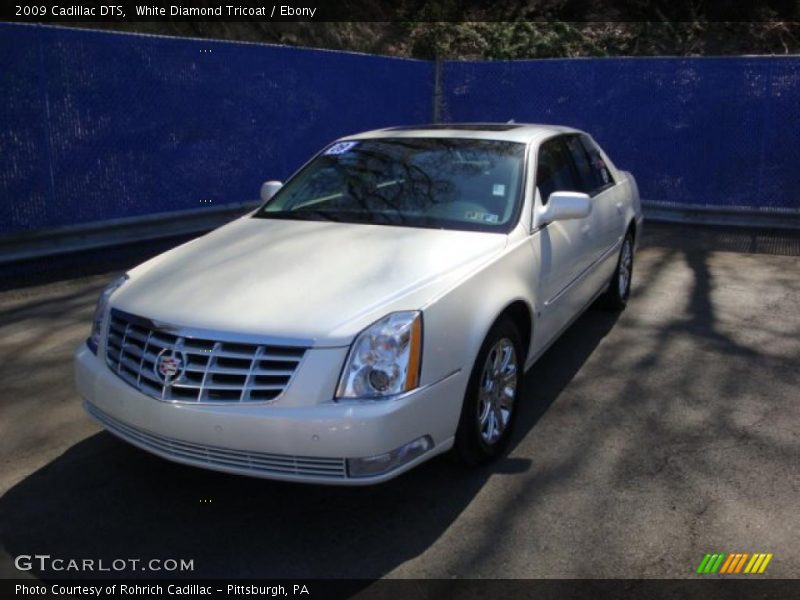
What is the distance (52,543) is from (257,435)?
39.5 inches

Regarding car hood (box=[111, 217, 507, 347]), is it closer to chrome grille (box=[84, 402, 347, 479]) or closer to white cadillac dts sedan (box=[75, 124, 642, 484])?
white cadillac dts sedan (box=[75, 124, 642, 484])

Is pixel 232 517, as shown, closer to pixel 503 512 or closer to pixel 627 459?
pixel 503 512

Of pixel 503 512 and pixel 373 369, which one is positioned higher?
pixel 373 369

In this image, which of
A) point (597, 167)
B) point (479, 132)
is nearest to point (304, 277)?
point (479, 132)

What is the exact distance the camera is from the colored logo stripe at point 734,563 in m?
3.04

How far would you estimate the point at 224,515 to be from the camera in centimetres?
342

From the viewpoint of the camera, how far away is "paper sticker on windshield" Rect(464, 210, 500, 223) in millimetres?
4266

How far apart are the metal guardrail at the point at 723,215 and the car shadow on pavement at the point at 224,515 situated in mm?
7519

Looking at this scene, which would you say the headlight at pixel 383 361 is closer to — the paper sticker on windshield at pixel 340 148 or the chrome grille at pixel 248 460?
the chrome grille at pixel 248 460

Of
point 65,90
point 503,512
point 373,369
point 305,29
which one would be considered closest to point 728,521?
point 503,512

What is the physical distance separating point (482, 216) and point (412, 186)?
0.53 meters

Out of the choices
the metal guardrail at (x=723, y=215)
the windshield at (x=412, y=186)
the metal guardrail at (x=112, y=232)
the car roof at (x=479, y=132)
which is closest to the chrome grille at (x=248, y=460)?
the windshield at (x=412, y=186)

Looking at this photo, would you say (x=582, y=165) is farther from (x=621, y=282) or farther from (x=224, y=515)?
(x=224, y=515)

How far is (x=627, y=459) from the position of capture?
12.9 ft
